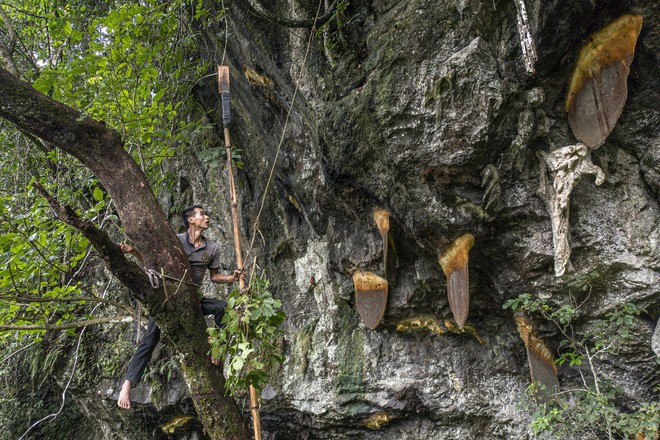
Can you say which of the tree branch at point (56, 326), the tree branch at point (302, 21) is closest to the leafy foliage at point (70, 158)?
the tree branch at point (56, 326)

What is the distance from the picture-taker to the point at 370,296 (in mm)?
4648

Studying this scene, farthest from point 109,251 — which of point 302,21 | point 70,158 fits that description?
point 70,158

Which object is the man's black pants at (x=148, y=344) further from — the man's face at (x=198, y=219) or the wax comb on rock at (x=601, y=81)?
the wax comb on rock at (x=601, y=81)

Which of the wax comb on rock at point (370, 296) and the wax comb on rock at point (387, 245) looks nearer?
the wax comb on rock at point (387, 245)

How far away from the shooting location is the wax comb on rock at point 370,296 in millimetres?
4629

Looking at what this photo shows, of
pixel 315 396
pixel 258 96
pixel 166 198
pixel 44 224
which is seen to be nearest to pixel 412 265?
pixel 315 396

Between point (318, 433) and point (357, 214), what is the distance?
2.33 m

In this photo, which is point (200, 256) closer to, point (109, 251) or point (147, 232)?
point (147, 232)

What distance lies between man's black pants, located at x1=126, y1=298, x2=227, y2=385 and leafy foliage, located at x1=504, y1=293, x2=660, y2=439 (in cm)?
235

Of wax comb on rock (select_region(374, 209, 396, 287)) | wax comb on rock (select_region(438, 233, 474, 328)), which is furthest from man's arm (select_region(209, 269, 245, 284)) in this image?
wax comb on rock (select_region(438, 233, 474, 328))

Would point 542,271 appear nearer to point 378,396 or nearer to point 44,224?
point 378,396

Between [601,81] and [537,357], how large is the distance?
2254mm

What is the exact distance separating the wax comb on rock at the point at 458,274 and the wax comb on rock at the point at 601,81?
1.19 meters

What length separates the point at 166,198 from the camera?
23.6 feet
